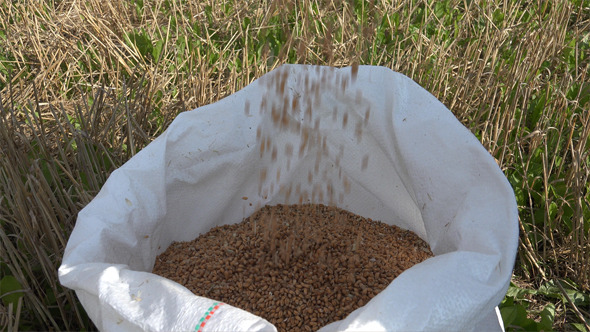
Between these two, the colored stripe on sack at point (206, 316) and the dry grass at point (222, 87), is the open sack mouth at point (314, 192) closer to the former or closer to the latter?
the colored stripe on sack at point (206, 316)

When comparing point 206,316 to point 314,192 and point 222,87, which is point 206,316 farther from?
point 222,87

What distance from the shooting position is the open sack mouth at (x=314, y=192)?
2.38 ft

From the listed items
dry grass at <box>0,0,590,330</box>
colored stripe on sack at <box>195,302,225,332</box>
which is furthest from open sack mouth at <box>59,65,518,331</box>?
dry grass at <box>0,0,590,330</box>

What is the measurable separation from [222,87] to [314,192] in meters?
0.51

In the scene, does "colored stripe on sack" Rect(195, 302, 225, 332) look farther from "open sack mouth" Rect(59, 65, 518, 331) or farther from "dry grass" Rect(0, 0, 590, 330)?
"dry grass" Rect(0, 0, 590, 330)

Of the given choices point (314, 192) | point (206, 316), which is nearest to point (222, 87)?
point (314, 192)

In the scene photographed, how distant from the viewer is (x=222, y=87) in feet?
5.42

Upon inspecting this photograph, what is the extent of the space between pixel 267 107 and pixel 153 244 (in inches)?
13.7

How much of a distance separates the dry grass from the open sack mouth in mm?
175

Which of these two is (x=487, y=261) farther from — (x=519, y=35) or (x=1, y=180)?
(x=519, y=35)

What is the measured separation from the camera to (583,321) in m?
1.15

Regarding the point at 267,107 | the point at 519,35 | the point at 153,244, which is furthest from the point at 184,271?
the point at 519,35

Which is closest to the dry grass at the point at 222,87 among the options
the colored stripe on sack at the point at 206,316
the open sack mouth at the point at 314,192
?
the open sack mouth at the point at 314,192

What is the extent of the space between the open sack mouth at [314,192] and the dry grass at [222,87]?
175 mm
